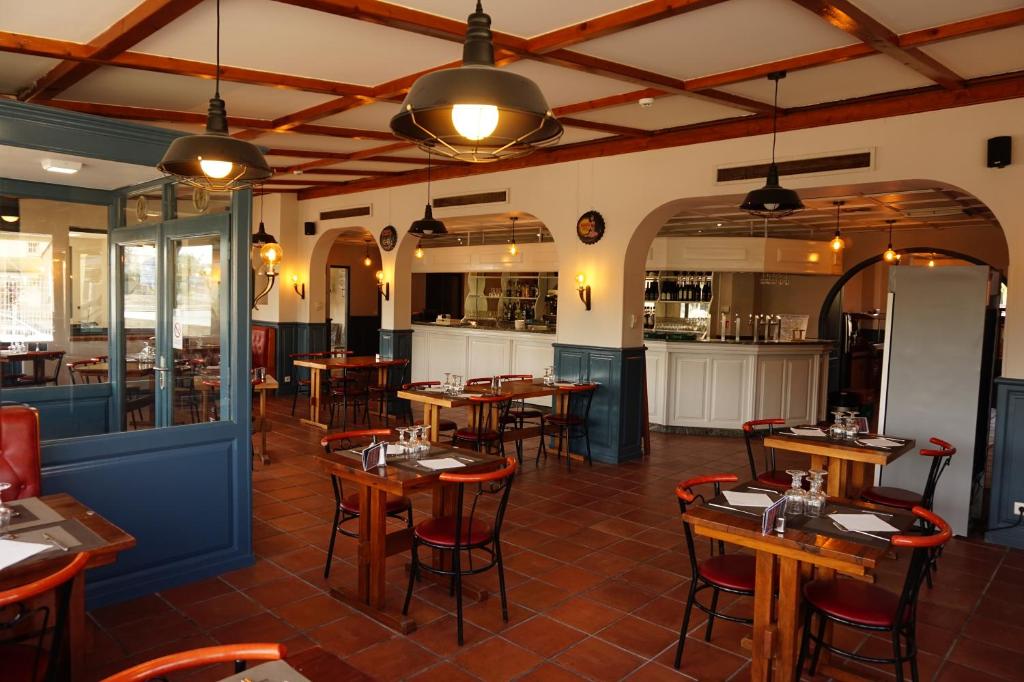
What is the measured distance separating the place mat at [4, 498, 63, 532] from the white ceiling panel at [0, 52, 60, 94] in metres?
2.91

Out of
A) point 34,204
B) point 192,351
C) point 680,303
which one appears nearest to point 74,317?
point 34,204

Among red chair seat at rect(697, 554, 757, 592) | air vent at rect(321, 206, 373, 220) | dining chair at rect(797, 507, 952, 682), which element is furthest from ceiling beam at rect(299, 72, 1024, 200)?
red chair seat at rect(697, 554, 757, 592)

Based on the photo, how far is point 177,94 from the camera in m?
5.27

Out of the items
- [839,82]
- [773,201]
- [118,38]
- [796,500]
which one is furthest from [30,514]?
[839,82]

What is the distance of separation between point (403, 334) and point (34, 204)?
5.18 metres

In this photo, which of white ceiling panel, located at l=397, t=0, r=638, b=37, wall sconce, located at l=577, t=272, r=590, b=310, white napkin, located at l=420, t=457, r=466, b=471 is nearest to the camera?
white ceiling panel, located at l=397, t=0, r=638, b=37

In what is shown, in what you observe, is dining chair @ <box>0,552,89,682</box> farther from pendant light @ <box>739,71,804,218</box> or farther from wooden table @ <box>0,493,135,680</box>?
pendant light @ <box>739,71,804,218</box>

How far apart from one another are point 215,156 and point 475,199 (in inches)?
228

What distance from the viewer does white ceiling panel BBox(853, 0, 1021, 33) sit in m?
3.61

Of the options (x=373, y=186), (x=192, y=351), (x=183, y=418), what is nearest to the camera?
(x=183, y=418)

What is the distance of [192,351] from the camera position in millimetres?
5055

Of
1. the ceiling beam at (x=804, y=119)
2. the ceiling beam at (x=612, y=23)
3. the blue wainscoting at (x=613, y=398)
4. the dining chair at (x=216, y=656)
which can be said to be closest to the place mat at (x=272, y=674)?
the dining chair at (x=216, y=656)

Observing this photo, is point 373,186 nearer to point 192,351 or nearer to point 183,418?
point 192,351

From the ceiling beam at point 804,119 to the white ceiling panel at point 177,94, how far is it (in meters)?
2.82
